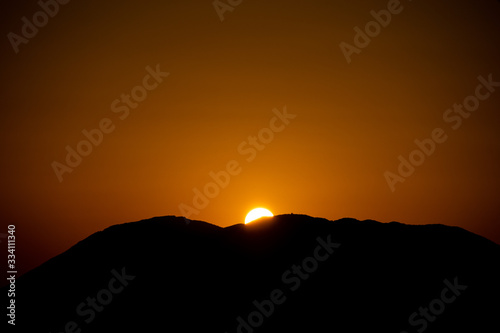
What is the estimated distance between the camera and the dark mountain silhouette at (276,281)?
2827 centimetres

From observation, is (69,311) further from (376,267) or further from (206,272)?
(376,267)

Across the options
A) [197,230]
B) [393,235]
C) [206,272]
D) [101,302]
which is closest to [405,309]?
[393,235]

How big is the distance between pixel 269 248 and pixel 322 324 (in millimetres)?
7624

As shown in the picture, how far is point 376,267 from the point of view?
31484mm
